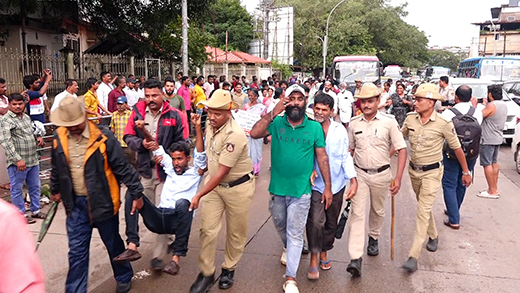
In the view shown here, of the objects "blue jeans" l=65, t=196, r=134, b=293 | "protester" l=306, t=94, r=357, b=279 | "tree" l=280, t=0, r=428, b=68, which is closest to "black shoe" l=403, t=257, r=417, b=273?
"protester" l=306, t=94, r=357, b=279

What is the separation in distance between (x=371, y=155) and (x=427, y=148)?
0.76 metres

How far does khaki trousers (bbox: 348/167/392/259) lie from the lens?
14.2 ft

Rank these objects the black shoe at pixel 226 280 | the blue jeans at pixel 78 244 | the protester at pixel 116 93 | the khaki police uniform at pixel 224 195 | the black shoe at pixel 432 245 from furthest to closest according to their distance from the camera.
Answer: the protester at pixel 116 93
the black shoe at pixel 432 245
the black shoe at pixel 226 280
the khaki police uniform at pixel 224 195
the blue jeans at pixel 78 244

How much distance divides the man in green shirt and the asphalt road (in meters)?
0.49

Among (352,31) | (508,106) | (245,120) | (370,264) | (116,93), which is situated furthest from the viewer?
(352,31)

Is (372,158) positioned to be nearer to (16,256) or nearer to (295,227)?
(295,227)

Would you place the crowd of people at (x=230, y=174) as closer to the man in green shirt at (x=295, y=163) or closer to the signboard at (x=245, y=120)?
the man in green shirt at (x=295, y=163)

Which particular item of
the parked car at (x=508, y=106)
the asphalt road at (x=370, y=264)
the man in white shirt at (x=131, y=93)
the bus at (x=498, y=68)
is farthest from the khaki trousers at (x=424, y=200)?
the bus at (x=498, y=68)

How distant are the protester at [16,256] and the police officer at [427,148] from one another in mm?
4007

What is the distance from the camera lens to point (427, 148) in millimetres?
4848

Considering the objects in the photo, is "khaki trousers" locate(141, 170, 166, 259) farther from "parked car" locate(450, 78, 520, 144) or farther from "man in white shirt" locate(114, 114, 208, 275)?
"parked car" locate(450, 78, 520, 144)

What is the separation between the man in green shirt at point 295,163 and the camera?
3.93 meters

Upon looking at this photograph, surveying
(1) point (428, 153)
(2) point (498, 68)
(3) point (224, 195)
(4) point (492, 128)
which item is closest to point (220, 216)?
(3) point (224, 195)

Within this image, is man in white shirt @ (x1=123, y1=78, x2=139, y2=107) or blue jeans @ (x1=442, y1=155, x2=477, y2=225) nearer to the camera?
blue jeans @ (x1=442, y1=155, x2=477, y2=225)
